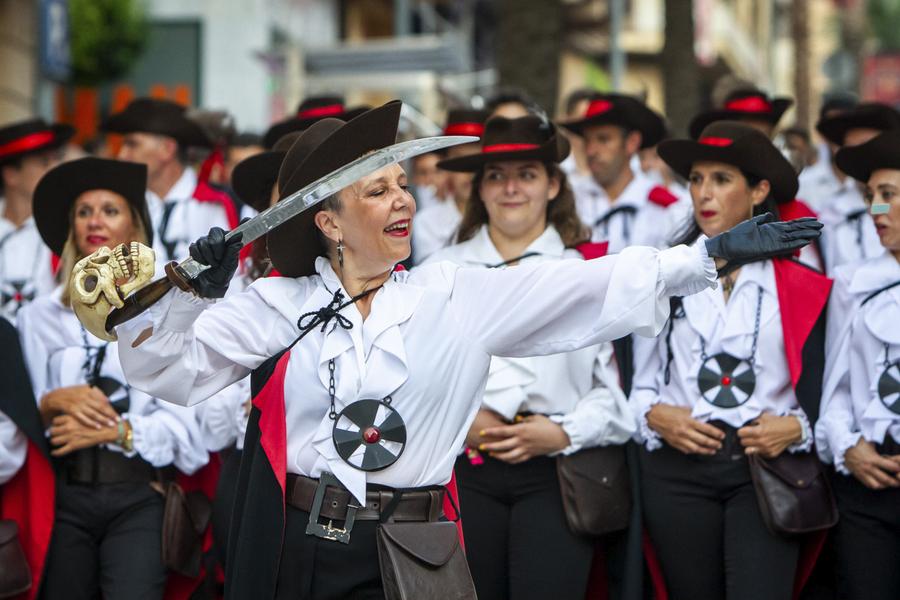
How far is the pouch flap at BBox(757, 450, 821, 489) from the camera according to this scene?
5242 millimetres

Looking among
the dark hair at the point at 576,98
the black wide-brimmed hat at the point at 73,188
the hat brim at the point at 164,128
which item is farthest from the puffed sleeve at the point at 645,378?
the dark hair at the point at 576,98

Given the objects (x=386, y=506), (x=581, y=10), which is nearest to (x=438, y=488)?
(x=386, y=506)

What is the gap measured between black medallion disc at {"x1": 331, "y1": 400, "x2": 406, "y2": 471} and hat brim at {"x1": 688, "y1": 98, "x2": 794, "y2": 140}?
11.1 feet

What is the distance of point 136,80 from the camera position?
18656mm

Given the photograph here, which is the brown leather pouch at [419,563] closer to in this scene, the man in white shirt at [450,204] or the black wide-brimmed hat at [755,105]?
the man in white shirt at [450,204]

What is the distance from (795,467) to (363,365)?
7.25 feet

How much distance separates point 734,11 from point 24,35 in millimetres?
31398

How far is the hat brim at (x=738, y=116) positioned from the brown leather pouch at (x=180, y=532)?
322cm

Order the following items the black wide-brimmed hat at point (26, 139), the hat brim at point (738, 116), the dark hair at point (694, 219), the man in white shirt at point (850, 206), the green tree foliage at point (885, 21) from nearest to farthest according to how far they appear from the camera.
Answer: the dark hair at point (694, 219)
the hat brim at point (738, 116)
the man in white shirt at point (850, 206)
the black wide-brimmed hat at point (26, 139)
the green tree foliage at point (885, 21)

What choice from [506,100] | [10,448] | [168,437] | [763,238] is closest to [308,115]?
[506,100]

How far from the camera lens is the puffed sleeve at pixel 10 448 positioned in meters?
5.48

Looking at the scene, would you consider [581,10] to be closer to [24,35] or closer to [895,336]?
[24,35]

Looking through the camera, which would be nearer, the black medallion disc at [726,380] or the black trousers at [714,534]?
the black trousers at [714,534]

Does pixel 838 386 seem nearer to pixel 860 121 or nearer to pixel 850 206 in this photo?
pixel 850 206
